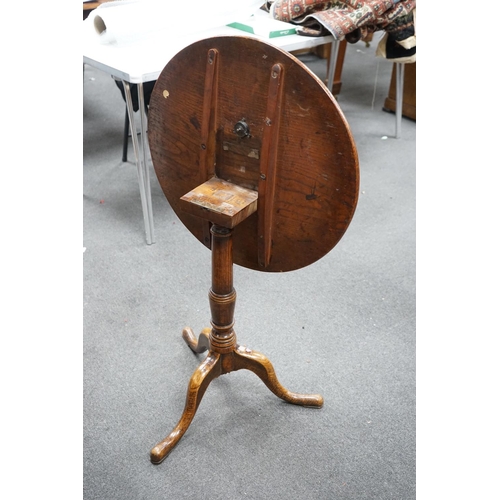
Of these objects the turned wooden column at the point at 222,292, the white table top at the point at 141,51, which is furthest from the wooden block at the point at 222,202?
the white table top at the point at 141,51

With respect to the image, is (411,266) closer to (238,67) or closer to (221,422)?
(221,422)

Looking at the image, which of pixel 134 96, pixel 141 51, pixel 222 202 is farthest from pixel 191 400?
pixel 134 96

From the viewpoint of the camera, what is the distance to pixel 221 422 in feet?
5.45

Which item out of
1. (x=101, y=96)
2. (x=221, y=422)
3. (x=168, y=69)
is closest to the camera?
(x=168, y=69)

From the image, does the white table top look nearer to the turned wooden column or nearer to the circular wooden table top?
the circular wooden table top

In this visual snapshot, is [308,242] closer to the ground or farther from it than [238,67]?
closer to the ground

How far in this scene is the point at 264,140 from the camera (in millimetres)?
1205

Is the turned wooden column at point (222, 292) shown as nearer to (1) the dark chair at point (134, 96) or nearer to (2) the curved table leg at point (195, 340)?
(2) the curved table leg at point (195, 340)

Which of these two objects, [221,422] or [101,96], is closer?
[221,422]

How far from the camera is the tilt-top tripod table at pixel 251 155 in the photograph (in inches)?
44.8

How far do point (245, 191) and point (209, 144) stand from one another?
14 cm

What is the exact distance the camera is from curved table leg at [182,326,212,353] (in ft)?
5.81

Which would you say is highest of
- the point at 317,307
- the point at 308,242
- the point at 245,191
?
the point at 245,191

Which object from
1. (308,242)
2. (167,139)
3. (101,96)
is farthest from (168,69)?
(101,96)
